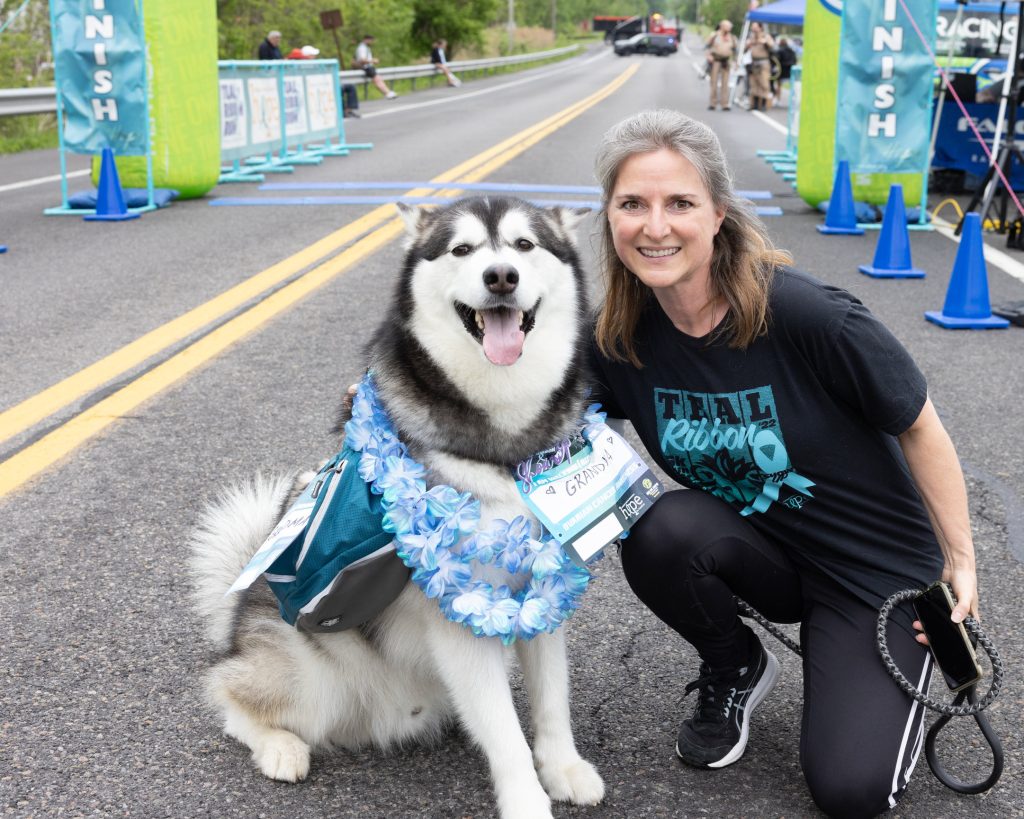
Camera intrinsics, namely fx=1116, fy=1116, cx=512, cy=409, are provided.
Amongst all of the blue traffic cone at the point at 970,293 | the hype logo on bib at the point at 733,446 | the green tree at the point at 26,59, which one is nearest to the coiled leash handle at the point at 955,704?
the hype logo on bib at the point at 733,446

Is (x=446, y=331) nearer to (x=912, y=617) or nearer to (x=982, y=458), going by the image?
(x=912, y=617)

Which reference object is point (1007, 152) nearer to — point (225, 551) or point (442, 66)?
point (225, 551)

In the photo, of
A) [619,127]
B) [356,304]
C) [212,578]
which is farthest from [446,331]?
[356,304]

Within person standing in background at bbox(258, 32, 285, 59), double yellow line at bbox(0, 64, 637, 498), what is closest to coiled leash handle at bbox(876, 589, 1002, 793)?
double yellow line at bbox(0, 64, 637, 498)

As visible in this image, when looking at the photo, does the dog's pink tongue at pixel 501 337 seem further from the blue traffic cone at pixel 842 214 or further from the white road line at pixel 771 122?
the white road line at pixel 771 122

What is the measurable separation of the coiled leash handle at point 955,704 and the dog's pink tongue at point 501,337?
1.06m

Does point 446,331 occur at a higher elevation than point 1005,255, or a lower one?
higher

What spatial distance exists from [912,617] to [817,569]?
25 centimetres

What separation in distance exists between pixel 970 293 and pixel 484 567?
5177 millimetres

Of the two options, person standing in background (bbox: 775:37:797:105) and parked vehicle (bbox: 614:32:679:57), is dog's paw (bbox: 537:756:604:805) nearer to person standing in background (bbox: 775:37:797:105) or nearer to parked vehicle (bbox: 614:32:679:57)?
person standing in background (bbox: 775:37:797:105)

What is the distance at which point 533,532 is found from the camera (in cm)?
253

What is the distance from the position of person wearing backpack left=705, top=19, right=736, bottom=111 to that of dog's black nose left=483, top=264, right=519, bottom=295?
22841mm

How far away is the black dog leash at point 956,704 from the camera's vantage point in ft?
8.07

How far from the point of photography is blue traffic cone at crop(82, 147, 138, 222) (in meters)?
9.82
